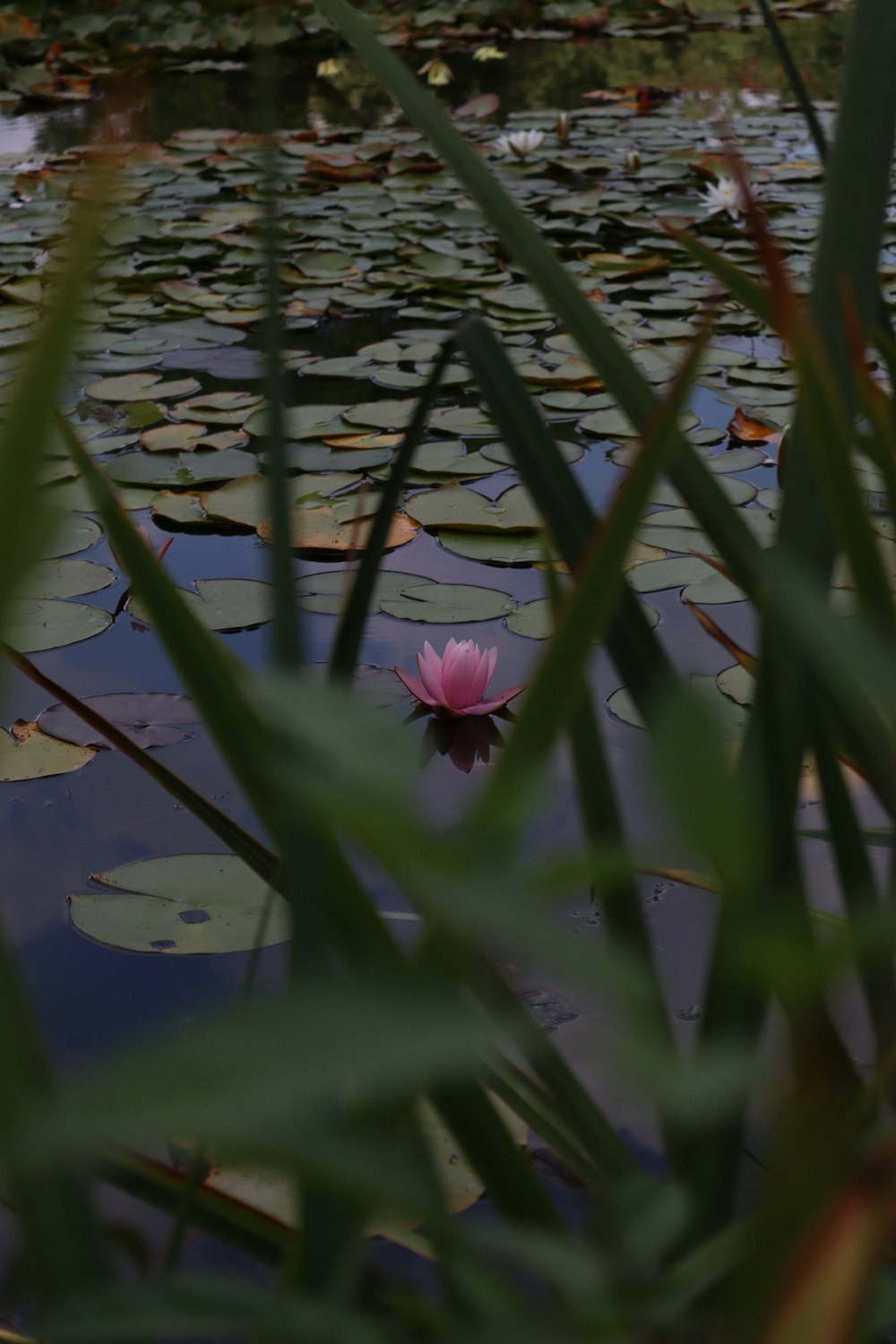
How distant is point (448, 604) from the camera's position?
1.26 meters

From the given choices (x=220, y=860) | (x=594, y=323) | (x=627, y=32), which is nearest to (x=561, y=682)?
(x=594, y=323)

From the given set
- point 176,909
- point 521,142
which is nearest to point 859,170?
point 176,909

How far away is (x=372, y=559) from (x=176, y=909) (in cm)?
56

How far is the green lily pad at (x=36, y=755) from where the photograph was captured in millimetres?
994

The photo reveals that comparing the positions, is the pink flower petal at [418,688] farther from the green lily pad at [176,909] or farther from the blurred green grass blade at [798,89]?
the blurred green grass blade at [798,89]

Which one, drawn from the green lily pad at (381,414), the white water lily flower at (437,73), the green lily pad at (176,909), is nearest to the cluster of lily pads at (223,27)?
the white water lily flower at (437,73)

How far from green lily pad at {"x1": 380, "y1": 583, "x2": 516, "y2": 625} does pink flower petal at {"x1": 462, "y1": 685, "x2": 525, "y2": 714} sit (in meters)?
0.17

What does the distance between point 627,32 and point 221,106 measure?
112 inches

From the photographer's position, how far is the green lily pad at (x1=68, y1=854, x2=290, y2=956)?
823 mm

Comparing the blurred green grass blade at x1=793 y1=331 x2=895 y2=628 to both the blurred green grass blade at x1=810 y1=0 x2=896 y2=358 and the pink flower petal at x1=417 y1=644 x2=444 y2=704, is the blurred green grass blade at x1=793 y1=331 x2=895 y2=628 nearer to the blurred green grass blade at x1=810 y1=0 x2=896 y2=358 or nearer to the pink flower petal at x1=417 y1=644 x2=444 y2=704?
the blurred green grass blade at x1=810 y1=0 x2=896 y2=358

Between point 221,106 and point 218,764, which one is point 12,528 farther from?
point 221,106

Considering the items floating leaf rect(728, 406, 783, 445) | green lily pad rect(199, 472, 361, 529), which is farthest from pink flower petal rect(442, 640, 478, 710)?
floating leaf rect(728, 406, 783, 445)

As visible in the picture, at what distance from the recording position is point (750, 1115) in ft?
2.02

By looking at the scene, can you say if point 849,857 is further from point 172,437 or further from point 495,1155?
point 172,437
